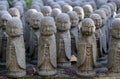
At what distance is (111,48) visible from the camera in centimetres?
571

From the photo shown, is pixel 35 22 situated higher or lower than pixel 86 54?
higher

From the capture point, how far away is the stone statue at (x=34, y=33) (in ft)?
20.1

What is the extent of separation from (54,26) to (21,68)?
77 centimetres

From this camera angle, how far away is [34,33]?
6.31 metres

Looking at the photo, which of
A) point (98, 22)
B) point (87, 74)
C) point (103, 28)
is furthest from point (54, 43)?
point (103, 28)

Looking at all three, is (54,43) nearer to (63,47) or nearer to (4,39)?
(63,47)

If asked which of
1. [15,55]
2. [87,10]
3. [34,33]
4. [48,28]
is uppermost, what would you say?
[87,10]

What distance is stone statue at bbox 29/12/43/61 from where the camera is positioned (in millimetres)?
6137

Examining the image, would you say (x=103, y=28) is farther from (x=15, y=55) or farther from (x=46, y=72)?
(x=15, y=55)

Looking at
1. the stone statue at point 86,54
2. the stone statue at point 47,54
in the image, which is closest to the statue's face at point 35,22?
the stone statue at point 47,54

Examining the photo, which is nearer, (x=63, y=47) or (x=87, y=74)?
(x=87, y=74)

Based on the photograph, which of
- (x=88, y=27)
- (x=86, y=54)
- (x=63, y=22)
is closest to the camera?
(x=88, y=27)

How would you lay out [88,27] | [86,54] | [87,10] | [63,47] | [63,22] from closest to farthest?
1. [88,27]
2. [86,54]
3. [63,22]
4. [63,47]
5. [87,10]

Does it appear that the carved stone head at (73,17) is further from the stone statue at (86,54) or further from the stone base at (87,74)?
the stone base at (87,74)
